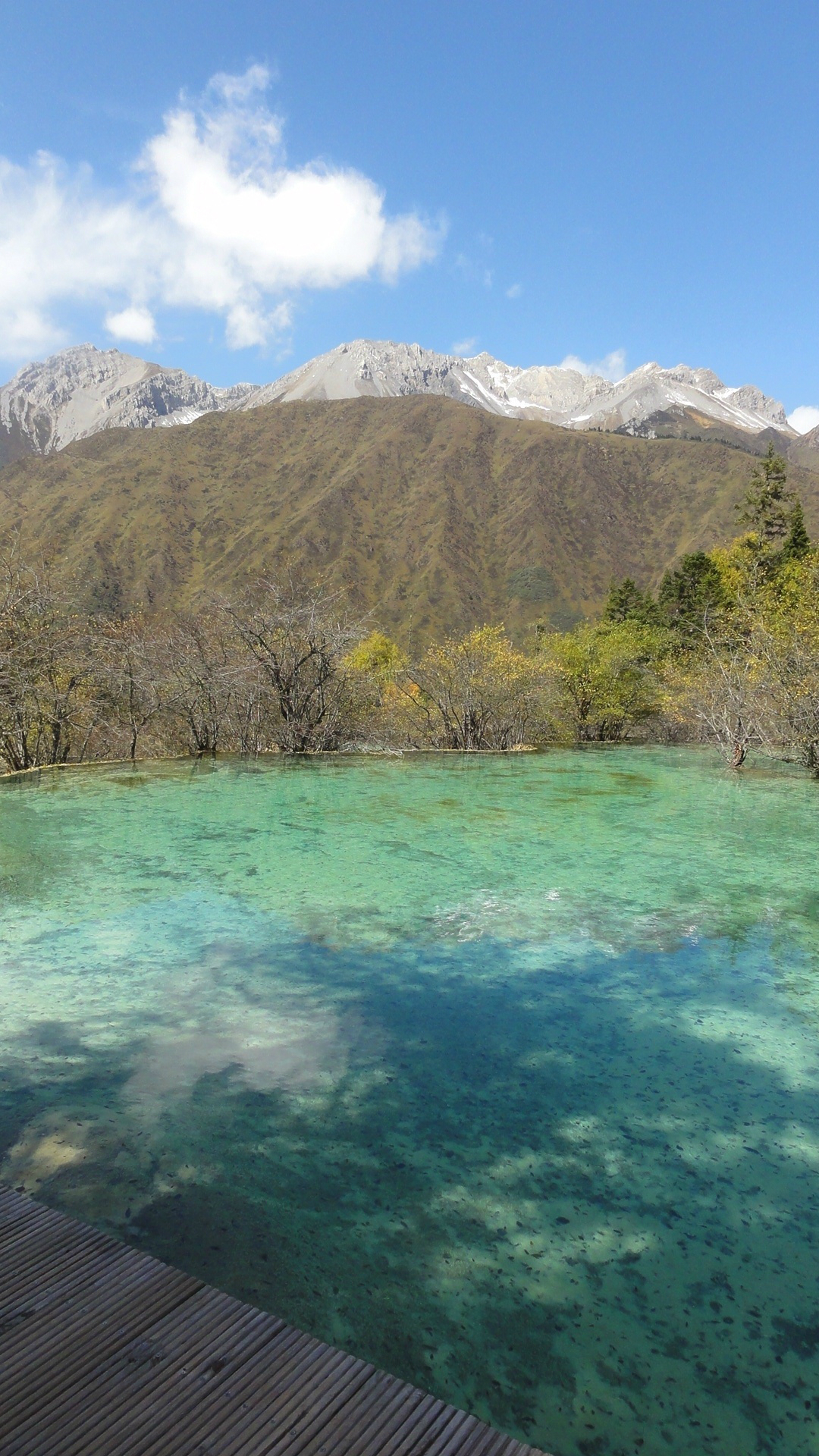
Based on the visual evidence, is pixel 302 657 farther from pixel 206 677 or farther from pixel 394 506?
pixel 394 506

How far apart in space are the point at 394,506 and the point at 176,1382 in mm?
111122

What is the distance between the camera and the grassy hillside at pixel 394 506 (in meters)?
87.5

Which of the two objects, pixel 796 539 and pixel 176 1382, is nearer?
pixel 176 1382

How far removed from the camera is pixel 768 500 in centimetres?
3750

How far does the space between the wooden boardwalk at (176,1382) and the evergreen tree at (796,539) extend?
113ft

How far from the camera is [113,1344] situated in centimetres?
159

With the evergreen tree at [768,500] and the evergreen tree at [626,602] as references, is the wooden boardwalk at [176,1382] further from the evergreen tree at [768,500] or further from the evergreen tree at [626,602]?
the evergreen tree at [768,500]

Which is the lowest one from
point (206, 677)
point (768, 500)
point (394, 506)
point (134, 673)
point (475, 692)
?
point (475, 692)

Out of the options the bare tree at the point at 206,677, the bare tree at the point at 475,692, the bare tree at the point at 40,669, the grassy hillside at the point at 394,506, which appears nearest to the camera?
the bare tree at the point at 40,669

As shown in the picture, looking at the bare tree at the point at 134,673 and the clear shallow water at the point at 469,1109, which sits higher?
the bare tree at the point at 134,673

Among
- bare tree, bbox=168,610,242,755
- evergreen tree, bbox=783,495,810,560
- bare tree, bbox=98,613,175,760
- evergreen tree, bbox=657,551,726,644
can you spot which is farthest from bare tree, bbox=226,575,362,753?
evergreen tree, bbox=783,495,810,560

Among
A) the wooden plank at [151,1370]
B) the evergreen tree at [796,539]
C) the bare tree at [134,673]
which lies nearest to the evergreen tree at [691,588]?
the evergreen tree at [796,539]

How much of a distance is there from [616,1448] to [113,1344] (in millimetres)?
1130

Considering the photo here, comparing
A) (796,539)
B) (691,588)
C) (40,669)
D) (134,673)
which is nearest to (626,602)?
(691,588)
